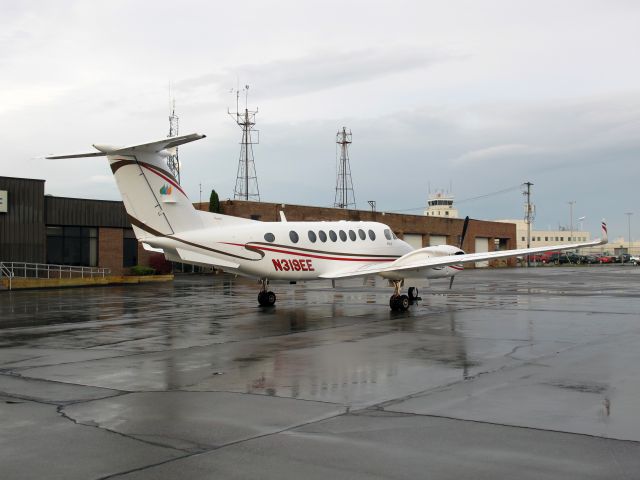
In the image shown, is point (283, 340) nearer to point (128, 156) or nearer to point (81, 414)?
point (81, 414)

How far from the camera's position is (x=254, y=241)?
72.8ft

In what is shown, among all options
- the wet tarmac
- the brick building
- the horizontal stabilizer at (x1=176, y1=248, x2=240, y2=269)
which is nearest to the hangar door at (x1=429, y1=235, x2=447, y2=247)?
the brick building

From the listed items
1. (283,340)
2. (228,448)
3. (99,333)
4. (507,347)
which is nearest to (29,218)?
(99,333)

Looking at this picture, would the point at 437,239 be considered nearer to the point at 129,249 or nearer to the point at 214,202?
the point at 214,202

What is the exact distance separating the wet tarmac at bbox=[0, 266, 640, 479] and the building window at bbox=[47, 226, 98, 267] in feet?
104

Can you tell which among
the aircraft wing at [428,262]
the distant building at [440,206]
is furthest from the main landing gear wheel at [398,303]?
the distant building at [440,206]

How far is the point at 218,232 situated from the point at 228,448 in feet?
50.6

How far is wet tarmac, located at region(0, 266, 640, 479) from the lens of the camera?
6160 millimetres

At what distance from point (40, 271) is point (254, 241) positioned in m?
29.6

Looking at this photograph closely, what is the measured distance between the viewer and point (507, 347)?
13.3m

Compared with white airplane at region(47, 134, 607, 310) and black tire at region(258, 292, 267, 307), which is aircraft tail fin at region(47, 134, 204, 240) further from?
black tire at region(258, 292, 267, 307)

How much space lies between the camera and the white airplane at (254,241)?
2050 cm

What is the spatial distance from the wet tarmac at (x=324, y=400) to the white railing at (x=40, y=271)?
27264mm

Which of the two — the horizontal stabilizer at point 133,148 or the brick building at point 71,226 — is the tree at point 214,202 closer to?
the brick building at point 71,226
